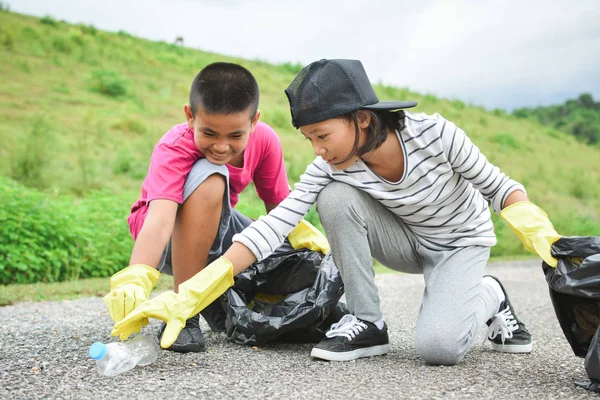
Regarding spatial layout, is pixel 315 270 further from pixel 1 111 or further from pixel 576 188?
pixel 576 188

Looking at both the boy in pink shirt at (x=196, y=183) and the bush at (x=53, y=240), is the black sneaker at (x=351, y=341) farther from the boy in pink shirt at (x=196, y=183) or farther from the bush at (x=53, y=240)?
the bush at (x=53, y=240)

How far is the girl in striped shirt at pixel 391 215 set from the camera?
2.41 meters

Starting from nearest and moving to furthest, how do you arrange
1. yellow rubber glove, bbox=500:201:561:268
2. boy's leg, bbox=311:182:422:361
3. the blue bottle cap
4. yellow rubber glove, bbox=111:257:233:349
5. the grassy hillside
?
the blue bottle cap → yellow rubber glove, bbox=111:257:233:349 → yellow rubber glove, bbox=500:201:561:268 → boy's leg, bbox=311:182:422:361 → the grassy hillside

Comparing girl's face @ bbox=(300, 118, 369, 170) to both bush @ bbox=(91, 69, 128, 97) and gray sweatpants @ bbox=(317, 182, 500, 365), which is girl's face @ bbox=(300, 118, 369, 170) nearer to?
gray sweatpants @ bbox=(317, 182, 500, 365)

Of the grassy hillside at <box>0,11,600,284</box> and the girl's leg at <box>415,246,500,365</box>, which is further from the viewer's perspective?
the grassy hillside at <box>0,11,600,284</box>

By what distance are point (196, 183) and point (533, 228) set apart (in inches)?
54.7

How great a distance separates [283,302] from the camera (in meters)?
2.84

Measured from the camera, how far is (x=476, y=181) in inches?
101

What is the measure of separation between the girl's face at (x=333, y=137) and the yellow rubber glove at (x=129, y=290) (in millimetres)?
828

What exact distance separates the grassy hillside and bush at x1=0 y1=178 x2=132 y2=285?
6.2 inches

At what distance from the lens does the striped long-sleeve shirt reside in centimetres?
254

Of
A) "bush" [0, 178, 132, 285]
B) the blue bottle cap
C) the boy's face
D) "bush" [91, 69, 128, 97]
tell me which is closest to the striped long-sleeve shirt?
the boy's face

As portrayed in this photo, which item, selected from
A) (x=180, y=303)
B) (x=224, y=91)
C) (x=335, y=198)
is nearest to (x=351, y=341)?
(x=335, y=198)

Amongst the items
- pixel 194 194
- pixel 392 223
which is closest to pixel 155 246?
pixel 194 194
